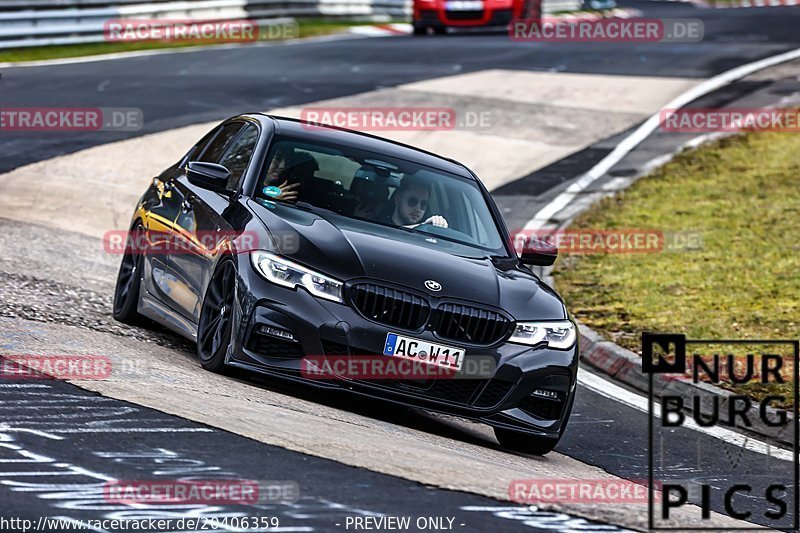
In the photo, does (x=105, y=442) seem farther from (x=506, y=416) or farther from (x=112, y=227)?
(x=112, y=227)

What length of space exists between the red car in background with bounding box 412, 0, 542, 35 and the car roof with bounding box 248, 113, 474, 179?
24.2 metres

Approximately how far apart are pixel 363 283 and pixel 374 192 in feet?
4.53

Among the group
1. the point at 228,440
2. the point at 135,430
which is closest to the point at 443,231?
the point at 228,440

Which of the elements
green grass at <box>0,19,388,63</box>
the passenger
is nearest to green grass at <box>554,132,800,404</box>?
the passenger

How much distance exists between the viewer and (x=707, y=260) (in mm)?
14094

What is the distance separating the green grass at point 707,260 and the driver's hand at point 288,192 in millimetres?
3324

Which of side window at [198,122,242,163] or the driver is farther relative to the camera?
side window at [198,122,242,163]

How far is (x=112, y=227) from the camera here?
14195 mm

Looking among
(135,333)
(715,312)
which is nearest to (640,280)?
(715,312)

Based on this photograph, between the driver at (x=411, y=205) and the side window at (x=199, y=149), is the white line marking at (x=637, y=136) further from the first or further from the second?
the driver at (x=411, y=205)

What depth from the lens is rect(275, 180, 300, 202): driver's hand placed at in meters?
8.71

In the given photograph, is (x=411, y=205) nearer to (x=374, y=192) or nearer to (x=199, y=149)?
→ (x=374, y=192)

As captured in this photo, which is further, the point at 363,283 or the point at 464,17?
the point at 464,17

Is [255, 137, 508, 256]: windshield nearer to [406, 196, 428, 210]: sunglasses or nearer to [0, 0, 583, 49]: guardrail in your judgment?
[406, 196, 428, 210]: sunglasses
